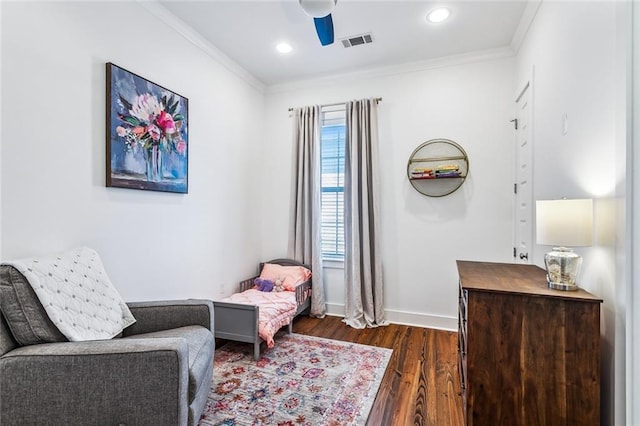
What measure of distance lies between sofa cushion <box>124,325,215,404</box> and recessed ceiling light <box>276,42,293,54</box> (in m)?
2.66

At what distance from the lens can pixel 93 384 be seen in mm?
1258

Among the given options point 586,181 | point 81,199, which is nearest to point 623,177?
point 586,181

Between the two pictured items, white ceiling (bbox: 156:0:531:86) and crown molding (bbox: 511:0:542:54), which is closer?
crown molding (bbox: 511:0:542:54)

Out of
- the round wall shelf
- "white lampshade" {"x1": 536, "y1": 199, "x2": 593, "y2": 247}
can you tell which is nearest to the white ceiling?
the round wall shelf

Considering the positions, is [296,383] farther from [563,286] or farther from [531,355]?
[563,286]

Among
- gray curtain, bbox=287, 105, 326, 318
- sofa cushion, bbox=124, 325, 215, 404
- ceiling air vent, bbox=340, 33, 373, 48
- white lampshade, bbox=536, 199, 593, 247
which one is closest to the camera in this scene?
white lampshade, bbox=536, 199, 593, 247

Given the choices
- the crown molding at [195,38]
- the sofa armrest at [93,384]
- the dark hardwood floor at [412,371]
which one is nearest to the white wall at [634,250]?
the dark hardwood floor at [412,371]

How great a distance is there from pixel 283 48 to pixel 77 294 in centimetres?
272

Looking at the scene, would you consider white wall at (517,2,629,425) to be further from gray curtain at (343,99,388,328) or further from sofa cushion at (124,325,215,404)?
sofa cushion at (124,325,215,404)

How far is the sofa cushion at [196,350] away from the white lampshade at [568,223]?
1885 mm

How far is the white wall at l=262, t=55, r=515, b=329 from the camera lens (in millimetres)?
3055

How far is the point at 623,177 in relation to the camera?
1201 millimetres

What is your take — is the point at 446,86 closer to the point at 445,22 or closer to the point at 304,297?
the point at 445,22

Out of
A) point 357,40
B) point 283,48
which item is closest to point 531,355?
point 357,40
